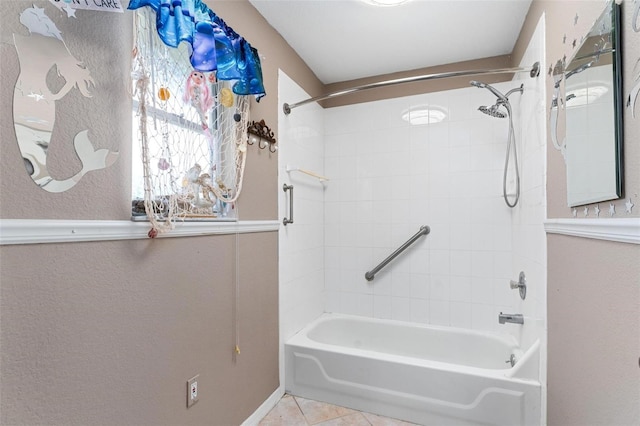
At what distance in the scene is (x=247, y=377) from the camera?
1775 mm

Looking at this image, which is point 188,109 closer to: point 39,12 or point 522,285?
point 39,12

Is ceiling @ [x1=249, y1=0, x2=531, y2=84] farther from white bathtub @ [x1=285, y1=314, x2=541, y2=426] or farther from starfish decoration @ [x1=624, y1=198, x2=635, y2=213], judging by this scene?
white bathtub @ [x1=285, y1=314, x2=541, y2=426]

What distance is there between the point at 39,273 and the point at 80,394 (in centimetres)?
40

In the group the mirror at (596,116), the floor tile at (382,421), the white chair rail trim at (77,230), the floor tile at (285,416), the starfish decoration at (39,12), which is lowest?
the floor tile at (382,421)

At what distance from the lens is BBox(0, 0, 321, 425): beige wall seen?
0.82 metres

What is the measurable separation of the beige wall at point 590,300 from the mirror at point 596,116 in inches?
1.2

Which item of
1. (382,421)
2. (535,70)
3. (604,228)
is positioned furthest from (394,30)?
(382,421)

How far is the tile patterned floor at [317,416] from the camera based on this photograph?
186 centimetres

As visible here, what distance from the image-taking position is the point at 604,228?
3.13 ft

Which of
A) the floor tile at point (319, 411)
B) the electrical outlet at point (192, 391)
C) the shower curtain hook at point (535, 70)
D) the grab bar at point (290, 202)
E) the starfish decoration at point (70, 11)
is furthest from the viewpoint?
the grab bar at point (290, 202)

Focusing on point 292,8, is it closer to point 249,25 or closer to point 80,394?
point 249,25

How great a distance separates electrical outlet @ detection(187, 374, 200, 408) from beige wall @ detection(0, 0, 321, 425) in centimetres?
3

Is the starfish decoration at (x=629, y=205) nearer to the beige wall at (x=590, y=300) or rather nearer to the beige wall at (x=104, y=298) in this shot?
the beige wall at (x=590, y=300)

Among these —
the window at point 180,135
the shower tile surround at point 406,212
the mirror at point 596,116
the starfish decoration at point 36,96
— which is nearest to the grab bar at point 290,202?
the shower tile surround at point 406,212
